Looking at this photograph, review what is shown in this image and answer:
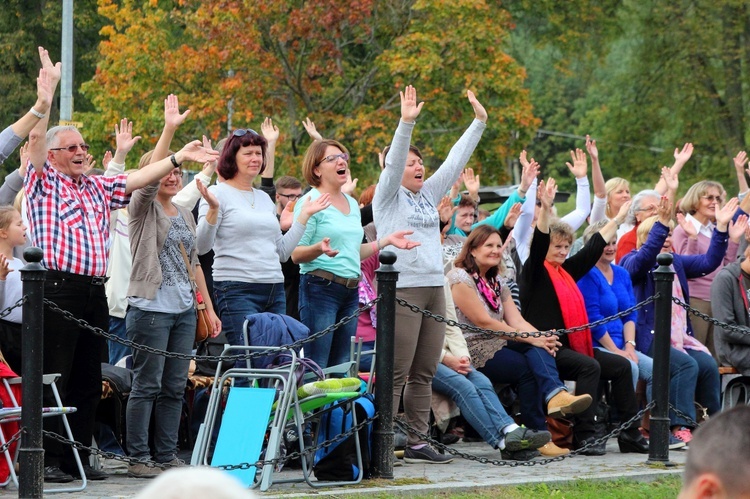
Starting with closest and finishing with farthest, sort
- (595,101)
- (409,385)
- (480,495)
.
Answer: (480,495), (409,385), (595,101)

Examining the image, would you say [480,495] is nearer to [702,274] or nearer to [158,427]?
[158,427]

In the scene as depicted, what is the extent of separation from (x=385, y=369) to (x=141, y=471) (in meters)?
1.81

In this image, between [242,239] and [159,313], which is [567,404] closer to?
[242,239]

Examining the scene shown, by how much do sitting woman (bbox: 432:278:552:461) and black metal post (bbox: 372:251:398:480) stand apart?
133 cm

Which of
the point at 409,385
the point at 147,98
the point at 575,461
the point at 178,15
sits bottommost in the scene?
the point at 575,461

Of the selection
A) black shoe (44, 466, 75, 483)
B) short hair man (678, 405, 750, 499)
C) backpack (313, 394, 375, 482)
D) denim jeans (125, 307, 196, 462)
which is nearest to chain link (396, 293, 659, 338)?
backpack (313, 394, 375, 482)

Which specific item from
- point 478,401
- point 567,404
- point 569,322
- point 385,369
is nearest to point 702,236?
point 569,322

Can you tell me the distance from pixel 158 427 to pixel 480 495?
2.32 meters

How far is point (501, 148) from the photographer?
25.0 meters

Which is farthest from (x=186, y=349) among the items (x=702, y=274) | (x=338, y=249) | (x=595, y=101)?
(x=595, y=101)

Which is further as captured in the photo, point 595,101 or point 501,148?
point 595,101

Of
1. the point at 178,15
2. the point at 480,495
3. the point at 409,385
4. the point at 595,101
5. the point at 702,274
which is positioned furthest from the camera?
the point at 595,101

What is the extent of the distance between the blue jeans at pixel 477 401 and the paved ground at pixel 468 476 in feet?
0.92

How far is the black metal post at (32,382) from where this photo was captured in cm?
742
